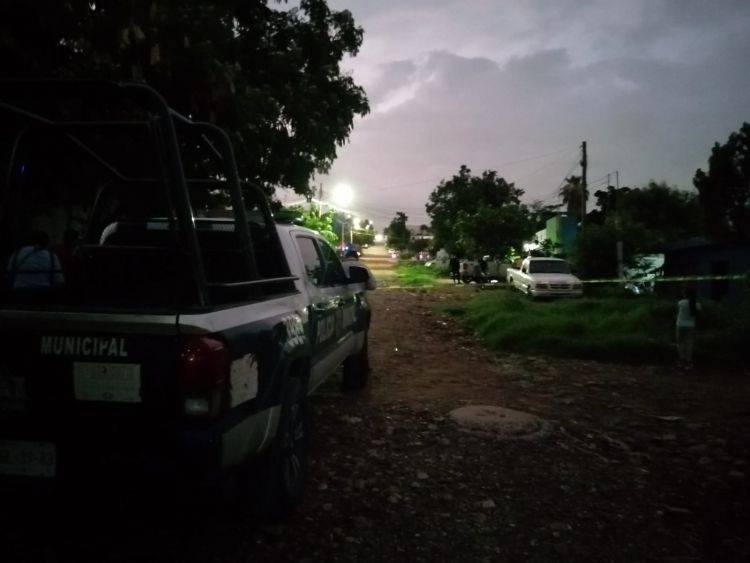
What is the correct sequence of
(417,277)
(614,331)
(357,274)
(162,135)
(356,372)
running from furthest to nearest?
(417,277), (614,331), (356,372), (357,274), (162,135)

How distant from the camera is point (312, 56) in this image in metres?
14.6

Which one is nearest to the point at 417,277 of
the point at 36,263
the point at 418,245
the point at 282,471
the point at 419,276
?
the point at 419,276

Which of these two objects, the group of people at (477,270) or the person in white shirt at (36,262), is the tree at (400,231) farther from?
the person in white shirt at (36,262)

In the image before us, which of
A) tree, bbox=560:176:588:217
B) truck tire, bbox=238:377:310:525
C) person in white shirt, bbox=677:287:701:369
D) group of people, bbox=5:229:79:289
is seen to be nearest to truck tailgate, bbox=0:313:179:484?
truck tire, bbox=238:377:310:525

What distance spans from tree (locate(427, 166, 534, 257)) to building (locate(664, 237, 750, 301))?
9.44 metres

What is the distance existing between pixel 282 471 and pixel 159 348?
4.92 ft

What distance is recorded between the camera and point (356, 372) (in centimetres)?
813

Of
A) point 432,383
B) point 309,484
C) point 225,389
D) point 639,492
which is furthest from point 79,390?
point 432,383

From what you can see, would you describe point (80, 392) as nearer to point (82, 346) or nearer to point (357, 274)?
point (82, 346)

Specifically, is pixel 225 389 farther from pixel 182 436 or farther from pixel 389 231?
pixel 389 231

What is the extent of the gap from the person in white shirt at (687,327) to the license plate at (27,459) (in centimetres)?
935

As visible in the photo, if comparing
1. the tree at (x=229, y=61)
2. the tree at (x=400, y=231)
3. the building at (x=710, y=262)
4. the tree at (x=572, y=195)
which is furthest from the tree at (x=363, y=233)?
the tree at (x=229, y=61)

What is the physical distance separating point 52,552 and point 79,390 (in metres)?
1.25

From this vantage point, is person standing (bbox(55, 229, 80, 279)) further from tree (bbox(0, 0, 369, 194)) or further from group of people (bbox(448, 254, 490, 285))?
group of people (bbox(448, 254, 490, 285))
